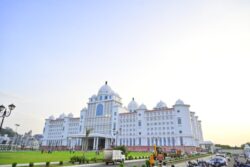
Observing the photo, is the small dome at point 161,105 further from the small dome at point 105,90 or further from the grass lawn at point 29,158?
the grass lawn at point 29,158

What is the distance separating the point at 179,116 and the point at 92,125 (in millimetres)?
43356

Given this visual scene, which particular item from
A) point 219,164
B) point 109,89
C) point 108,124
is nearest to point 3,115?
point 219,164

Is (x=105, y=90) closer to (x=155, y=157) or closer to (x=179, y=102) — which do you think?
(x=179, y=102)

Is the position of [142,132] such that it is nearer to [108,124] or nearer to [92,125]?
[108,124]

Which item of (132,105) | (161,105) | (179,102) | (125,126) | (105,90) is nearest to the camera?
(179,102)

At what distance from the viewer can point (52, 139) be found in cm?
10494

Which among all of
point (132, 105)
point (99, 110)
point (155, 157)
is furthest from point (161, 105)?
point (155, 157)

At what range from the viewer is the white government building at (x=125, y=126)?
236 ft

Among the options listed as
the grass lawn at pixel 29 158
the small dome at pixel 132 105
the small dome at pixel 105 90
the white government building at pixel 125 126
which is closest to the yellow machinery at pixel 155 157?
the grass lawn at pixel 29 158

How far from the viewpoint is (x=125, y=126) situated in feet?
277

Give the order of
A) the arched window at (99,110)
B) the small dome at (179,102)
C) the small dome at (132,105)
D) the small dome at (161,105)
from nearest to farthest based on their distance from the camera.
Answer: the small dome at (179,102), the small dome at (161,105), the arched window at (99,110), the small dome at (132,105)

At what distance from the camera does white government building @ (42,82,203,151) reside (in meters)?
71.9

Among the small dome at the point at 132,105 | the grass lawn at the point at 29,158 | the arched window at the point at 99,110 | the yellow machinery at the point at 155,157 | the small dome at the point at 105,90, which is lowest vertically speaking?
the grass lawn at the point at 29,158

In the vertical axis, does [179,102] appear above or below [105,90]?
below
